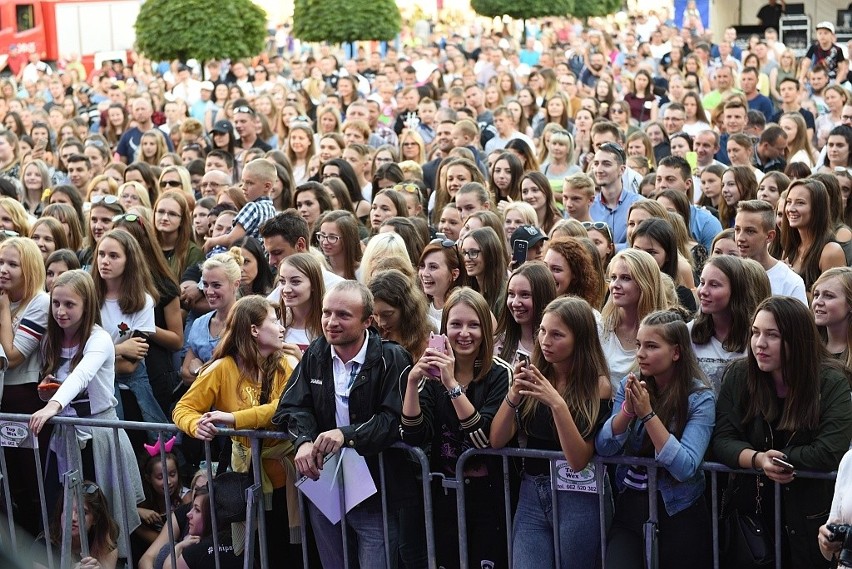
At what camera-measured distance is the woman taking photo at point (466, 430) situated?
217 inches

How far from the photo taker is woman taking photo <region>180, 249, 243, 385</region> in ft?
23.4

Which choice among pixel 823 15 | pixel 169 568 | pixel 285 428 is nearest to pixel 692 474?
pixel 285 428

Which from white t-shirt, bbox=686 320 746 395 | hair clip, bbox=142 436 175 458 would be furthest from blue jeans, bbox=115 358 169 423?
white t-shirt, bbox=686 320 746 395

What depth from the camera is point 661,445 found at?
5066 millimetres

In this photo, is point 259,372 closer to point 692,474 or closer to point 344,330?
point 344,330

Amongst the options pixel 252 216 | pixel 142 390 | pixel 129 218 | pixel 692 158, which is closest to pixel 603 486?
pixel 142 390

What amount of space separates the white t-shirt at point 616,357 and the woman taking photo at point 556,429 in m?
0.33

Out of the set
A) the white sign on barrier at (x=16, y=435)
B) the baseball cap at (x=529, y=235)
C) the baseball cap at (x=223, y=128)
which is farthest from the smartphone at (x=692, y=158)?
the white sign on barrier at (x=16, y=435)

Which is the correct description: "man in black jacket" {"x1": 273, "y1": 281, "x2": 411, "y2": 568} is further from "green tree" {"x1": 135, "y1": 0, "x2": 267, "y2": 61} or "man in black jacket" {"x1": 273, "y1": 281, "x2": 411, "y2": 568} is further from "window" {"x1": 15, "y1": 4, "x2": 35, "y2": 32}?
"window" {"x1": 15, "y1": 4, "x2": 35, "y2": 32}

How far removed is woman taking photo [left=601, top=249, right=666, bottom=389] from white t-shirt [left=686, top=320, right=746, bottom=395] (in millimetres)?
315

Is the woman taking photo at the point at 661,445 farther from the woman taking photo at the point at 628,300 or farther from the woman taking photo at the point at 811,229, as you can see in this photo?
the woman taking photo at the point at 811,229

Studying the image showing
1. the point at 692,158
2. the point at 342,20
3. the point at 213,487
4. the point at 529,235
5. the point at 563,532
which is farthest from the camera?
the point at 342,20

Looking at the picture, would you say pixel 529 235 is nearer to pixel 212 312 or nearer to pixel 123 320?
pixel 212 312

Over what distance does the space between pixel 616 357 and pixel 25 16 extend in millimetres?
35467
